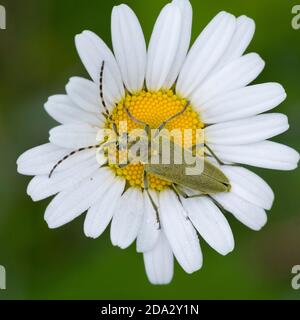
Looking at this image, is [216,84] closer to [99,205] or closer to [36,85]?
[99,205]

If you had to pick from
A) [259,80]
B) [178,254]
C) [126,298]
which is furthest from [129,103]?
[126,298]

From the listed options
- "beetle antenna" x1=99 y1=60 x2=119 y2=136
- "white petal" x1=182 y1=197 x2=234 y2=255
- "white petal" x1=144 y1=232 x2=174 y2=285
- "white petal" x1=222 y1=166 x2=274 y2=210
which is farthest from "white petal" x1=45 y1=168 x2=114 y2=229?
"white petal" x1=222 y1=166 x2=274 y2=210

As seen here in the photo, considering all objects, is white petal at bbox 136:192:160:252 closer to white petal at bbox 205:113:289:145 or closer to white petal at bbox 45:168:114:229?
white petal at bbox 45:168:114:229

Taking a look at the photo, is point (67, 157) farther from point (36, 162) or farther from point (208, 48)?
point (208, 48)

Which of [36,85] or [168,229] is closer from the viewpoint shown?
[168,229]

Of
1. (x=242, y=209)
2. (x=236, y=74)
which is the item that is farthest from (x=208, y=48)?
(x=242, y=209)
